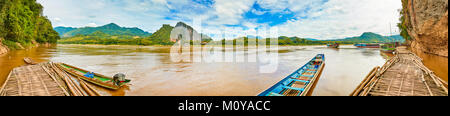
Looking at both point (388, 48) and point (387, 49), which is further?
point (388, 48)

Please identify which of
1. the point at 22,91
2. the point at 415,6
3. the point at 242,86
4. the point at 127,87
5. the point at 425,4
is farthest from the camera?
the point at 415,6

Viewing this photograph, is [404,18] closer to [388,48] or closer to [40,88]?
[388,48]

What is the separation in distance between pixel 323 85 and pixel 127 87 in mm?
11250

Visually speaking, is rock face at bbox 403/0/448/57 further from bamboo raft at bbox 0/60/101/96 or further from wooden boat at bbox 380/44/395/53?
bamboo raft at bbox 0/60/101/96

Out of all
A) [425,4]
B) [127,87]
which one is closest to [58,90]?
[127,87]

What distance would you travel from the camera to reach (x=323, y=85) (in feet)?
31.5

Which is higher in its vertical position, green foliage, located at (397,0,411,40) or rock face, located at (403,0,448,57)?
green foliage, located at (397,0,411,40)

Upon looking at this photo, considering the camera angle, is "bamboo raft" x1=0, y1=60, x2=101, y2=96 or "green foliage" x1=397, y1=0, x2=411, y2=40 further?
"green foliage" x1=397, y1=0, x2=411, y2=40

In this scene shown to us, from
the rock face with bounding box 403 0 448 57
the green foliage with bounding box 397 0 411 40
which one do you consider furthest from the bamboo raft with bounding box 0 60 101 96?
the green foliage with bounding box 397 0 411 40

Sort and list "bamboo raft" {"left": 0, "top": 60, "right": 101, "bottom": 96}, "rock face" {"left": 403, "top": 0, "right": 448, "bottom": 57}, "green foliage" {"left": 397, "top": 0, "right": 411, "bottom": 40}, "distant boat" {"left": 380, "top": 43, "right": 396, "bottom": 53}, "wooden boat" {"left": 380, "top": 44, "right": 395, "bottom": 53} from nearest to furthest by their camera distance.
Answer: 1. "bamboo raft" {"left": 0, "top": 60, "right": 101, "bottom": 96}
2. "rock face" {"left": 403, "top": 0, "right": 448, "bottom": 57}
3. "green foliage" {"left": 397, "top": 0, "right": 411, "bottom": 40}
4. "wooden boat" {"left": 380, "top": 44, "right": 395, "bottom": 53}
5. "distant boat" {"left": 380, "top": 43, "right": 396, "bottom": 53}

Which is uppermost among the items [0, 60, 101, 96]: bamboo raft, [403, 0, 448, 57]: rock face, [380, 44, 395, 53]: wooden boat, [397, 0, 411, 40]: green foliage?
[397, 0, 411, 40]: green foliage

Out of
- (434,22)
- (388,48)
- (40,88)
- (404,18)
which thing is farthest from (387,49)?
(40,88)

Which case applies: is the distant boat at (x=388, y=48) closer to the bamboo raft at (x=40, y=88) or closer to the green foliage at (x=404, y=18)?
the green foliage at (x=404, y=18)
